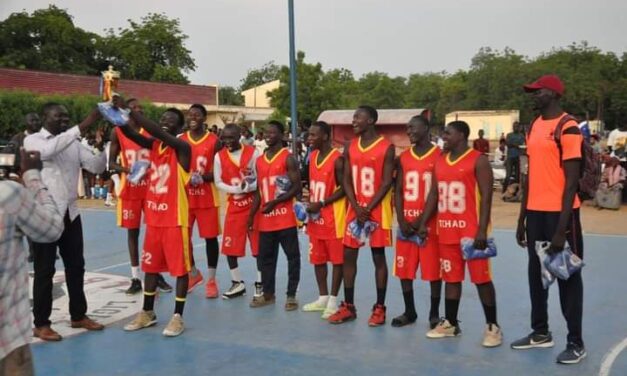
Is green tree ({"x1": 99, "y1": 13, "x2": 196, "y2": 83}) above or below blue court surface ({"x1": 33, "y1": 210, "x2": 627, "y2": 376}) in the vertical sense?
above

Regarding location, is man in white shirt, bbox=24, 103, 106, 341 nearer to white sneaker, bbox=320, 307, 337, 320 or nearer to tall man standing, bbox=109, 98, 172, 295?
tall man standing, bbox=109, 98, 172, 295

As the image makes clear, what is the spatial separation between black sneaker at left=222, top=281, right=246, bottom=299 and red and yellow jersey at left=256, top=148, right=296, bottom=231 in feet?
2.81

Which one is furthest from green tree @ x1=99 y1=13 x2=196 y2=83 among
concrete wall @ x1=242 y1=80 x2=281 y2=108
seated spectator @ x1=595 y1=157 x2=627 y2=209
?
seated spectator @ x1=595 y1=157 x2=627 y2=209

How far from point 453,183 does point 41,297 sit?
3616 millimetres

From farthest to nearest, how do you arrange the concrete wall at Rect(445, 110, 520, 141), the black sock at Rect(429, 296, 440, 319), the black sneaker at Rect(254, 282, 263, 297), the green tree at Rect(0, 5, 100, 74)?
the green tree at Rect(0, 5, 100, 74) → the concrete wall at Rect(445, 110, 520, 141) → the black sneaker at Rect(254, 282, 263, 297) → the black sock at Rect(429, 296, 440, 319)

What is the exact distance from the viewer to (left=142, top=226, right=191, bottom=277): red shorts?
19.3 feet

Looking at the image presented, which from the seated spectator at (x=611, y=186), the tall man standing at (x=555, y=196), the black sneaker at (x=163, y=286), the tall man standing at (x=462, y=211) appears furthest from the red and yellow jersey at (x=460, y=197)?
the seated spectator at (x=611, y=186)

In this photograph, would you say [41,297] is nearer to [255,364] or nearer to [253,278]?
[255,364]

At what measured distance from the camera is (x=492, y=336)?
5.58m

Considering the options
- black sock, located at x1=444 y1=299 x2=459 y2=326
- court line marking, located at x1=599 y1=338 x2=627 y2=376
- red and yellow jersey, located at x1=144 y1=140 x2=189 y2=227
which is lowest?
court line marking, located at x1=599 y1=338 x2=627 y2=376

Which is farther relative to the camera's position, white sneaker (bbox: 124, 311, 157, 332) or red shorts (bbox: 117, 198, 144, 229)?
red shorts (bbox: 117, 198, 144, 229)

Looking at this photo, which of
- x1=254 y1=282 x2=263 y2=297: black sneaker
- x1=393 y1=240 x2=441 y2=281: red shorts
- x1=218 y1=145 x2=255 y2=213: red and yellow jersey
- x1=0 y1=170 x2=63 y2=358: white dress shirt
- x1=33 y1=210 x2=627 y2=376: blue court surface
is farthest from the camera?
x1=218 y1=145 x2=255 y2=213: red and yellow jersey

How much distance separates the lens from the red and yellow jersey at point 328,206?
6590mm

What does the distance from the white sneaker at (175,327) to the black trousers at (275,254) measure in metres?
1.21
